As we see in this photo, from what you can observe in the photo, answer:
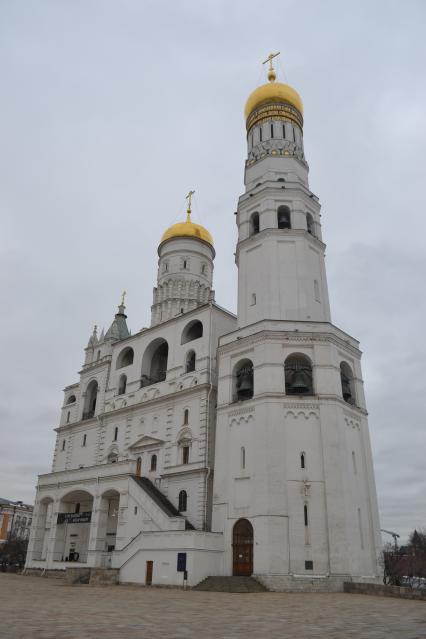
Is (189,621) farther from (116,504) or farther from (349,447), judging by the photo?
(116,504)

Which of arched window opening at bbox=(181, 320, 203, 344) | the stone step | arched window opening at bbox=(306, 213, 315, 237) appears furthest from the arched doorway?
arched window opening at bbox=(306, 213, 315, 237)

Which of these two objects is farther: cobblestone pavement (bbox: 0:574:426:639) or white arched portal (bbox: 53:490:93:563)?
white arched portal (bbox: 53:490:93:563)

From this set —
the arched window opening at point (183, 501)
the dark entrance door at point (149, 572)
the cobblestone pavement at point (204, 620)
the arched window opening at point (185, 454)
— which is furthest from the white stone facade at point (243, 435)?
the cobblestone pavement at point (204, 620)

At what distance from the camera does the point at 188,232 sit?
44812 mm

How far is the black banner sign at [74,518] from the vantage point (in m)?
32.4

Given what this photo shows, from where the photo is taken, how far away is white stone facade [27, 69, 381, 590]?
24.3m

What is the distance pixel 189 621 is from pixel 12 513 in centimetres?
8750

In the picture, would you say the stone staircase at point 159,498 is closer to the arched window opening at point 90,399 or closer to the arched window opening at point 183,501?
the arched window opening at point 183,501

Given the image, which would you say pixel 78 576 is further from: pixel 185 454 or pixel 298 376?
pixel 298 376

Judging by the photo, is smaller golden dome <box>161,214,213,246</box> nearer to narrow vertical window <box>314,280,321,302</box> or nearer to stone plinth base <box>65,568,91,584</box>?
narrow vertical window <box>314,280,321,302</box>

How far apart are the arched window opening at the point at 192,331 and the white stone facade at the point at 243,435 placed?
93 millimetres

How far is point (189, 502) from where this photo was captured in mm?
29750

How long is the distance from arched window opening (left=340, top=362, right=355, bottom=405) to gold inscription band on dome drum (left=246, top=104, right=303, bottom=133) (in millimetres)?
18604

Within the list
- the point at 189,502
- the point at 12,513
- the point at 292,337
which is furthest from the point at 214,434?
the point at 12,513
